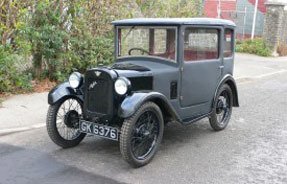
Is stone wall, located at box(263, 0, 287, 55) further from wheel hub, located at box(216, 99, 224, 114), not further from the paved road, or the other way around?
wheel hub, located at box(216, 99, 224, 114)

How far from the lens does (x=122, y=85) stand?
4324 millimetres

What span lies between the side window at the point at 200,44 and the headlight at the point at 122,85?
1180 mm

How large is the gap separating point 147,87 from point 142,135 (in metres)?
0.65

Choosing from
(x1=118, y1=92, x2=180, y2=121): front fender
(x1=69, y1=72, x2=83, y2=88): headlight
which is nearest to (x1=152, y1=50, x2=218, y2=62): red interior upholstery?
(x1=118, y1=92, x2=180, y2=121): front fender

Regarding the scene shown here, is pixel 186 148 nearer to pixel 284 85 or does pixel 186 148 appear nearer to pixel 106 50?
pixel 106 50

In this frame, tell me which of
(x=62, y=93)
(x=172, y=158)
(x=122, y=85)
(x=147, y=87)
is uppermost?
(x=122, y=85)

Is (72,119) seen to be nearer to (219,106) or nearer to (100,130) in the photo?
(100,130)

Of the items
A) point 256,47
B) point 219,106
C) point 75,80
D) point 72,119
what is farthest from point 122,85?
point 256,47

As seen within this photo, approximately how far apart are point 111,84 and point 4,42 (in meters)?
4.03

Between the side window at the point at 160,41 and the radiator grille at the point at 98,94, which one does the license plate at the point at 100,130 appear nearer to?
the radiator grille at the point at 98,94

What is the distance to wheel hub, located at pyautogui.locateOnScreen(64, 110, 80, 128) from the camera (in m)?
4.95

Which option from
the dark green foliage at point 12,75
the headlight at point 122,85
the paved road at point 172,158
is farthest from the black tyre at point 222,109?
the dark green foliage at point 12,75

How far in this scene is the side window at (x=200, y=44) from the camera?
514 cm

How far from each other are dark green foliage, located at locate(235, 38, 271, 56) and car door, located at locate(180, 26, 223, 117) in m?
12.1
